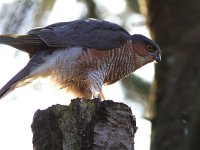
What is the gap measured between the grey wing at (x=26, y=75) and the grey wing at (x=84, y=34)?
0.62 ft

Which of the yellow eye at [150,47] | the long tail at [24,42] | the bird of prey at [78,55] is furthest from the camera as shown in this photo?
the yellow eye at [150,47]

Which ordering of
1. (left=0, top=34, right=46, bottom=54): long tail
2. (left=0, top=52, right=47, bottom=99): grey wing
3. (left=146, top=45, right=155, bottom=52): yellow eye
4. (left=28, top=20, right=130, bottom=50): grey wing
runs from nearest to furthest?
(left=0, top=34, right=46, bottom=54): long tail → (left=0, top=52, right=47, bottom=99): grey wing → (left=28, top=20, right=130, bottom=50): grey wing → (left=146, top=45, right=155, bottom=52): yellow eye

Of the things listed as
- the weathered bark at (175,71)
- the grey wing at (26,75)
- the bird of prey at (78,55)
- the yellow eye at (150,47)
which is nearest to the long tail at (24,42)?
the bird of prey at (78,55)

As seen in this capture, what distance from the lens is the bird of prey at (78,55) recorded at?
6.03 metres

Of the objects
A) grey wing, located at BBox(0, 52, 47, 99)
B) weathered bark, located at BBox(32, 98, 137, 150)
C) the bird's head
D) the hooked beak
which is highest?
the bird's head

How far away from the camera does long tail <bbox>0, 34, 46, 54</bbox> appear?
5367 millimetres

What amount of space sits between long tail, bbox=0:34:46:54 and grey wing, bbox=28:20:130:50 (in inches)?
3.5

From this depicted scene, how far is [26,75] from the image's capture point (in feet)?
19.4

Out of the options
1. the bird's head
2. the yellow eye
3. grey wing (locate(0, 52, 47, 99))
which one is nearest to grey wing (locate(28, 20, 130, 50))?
grey wing (locate(0, 52, 47, 99))

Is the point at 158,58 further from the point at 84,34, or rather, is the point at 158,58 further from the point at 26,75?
the point at 26,75

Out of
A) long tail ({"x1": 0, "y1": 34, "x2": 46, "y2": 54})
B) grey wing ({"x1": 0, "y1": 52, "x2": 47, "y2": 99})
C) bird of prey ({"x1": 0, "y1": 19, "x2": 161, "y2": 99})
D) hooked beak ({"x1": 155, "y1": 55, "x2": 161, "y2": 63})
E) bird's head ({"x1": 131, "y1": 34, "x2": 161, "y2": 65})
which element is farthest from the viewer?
bird's head ({"x1": 131, "y1": 34, "x2": 161, "y2": 65})

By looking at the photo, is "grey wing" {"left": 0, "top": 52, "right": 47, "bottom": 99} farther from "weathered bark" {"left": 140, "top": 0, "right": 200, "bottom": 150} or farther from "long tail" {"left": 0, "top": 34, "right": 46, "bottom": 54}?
"weathered bark" {"left": 140, "top": 0, "right": 200, "bottom": 150}

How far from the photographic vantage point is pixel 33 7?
6.21 m

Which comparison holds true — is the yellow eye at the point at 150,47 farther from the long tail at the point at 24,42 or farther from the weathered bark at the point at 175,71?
the long tail at the point at 24,42
